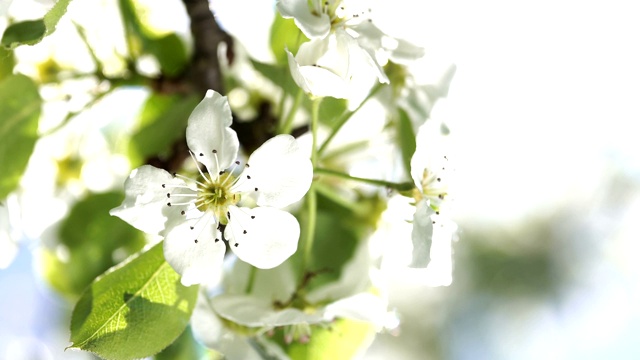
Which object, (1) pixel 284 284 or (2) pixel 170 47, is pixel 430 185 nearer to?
(1) pixel 284 284

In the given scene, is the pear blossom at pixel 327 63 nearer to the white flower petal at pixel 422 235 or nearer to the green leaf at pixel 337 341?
the white flower petal at pixel 422 235

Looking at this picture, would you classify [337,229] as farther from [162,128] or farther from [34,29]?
[34,29]

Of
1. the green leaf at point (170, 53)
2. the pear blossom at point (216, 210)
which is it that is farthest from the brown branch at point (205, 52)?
the pear blossom at point (216, 210)

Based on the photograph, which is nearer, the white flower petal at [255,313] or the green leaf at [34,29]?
the green leaf at [34,29]


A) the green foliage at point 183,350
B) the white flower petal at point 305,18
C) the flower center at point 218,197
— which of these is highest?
the white flower petal at point 305,18

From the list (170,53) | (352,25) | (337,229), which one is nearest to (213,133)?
A: (352,25)

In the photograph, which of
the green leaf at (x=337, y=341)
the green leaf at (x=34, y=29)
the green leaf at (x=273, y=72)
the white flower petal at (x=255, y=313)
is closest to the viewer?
the green leaf at (x=34, y=29)

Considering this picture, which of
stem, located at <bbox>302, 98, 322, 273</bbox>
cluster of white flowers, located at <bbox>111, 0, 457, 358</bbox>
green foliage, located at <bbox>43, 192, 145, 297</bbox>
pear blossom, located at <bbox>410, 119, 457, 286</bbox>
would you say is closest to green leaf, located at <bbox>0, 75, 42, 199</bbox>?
green foliage, located at <bbox>43, 192, 145, 297</bbox>
